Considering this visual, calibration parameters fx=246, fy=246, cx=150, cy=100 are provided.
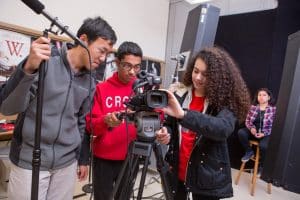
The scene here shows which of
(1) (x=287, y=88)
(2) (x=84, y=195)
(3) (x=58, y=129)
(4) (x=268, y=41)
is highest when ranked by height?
(4) (x=268, y=41)

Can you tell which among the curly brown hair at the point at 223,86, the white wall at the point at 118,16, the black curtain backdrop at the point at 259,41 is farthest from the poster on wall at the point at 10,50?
the black curtain backdrop at the point at 259,41

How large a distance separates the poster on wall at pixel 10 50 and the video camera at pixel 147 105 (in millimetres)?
2220

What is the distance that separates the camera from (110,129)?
131 cm

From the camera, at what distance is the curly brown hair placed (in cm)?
112

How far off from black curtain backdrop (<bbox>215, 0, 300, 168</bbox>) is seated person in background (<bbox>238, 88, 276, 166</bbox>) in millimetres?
240

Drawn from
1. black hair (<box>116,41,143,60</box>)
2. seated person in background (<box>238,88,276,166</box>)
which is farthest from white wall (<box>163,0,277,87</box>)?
black hair (<box>116,41,143,60</box>)

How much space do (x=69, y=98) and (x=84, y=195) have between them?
6.09ft

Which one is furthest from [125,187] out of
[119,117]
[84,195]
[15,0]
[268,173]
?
[15,0]

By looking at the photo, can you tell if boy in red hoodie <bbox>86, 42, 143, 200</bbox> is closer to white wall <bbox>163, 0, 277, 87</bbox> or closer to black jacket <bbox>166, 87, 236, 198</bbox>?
black jacket <bbox>166, 87, 236, 198</bbox>

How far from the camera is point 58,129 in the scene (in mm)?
1036

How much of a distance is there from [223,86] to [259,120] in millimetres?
2676

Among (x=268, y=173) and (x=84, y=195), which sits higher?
(x=268, y=173)

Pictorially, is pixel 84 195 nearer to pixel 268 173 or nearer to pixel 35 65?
pixel 268 173

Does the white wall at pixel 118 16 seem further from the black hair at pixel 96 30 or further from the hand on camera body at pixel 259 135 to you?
the hand on camera body at pixel 259 135
